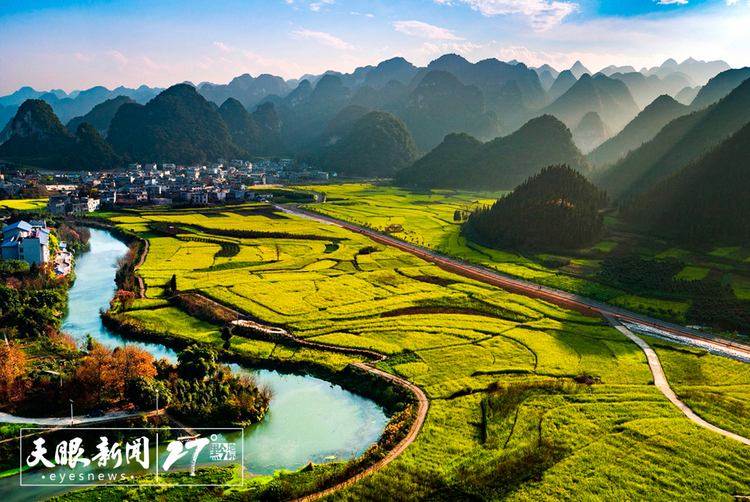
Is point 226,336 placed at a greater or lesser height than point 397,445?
Answer: greater

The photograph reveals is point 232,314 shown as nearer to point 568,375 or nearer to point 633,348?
point 568,375

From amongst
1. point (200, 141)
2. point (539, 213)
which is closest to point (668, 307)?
point (539, 213)

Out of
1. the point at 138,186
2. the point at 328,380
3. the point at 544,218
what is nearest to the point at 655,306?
the point at 544,218

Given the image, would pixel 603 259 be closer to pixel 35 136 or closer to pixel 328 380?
pixel 328 380

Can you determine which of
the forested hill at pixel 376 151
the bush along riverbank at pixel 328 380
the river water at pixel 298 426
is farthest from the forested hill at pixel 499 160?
the river water at pixel 298 426

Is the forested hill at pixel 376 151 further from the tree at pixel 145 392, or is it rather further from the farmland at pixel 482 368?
the tree at pixel 145 392

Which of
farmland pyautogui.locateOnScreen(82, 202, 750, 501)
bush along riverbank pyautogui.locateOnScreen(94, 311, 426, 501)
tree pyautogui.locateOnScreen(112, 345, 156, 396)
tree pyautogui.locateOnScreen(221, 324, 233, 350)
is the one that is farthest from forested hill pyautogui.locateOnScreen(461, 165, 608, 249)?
tree pyautogui.locateOnScreen(112, 345, 156, 396)
